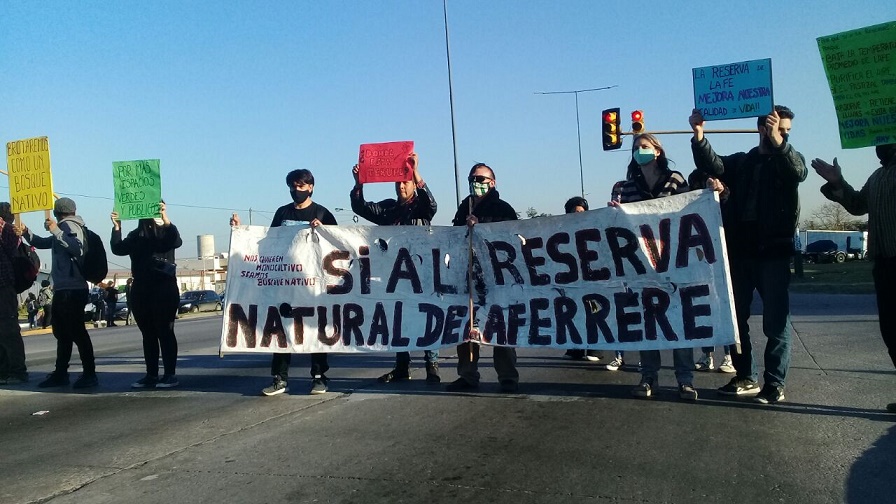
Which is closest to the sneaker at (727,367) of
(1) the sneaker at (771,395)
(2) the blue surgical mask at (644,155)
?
(1) the sneaker at (771,395)

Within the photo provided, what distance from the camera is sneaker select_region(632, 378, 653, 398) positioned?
6137mm

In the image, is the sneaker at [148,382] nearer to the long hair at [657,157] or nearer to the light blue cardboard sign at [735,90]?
the long hair at [657,157]

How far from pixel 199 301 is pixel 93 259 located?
106 ft

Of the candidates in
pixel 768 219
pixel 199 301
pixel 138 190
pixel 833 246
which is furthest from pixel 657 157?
pixel 833 246

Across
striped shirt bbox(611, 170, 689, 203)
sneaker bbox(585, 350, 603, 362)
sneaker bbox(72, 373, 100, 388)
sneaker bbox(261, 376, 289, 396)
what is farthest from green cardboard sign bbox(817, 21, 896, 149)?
sneaker bbox(72, 373, 100, 388)

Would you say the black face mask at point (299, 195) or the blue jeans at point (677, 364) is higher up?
the black face mask at point (299, 195)

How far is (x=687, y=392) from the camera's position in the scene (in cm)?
600

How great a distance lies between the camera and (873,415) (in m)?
5.33

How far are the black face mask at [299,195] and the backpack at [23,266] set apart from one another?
3.39 metres

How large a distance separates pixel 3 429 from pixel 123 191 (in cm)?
263

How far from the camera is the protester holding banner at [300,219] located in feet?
23.1

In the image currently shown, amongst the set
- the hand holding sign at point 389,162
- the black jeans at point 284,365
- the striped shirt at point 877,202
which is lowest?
the black jeans at point 284,365

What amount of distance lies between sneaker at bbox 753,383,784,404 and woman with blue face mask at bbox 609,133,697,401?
1.63 feet

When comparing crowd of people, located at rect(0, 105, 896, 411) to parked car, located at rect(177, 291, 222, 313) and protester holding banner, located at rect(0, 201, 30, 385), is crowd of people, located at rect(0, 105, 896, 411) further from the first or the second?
parked car, located at rect(177, 291, 222, 313)
